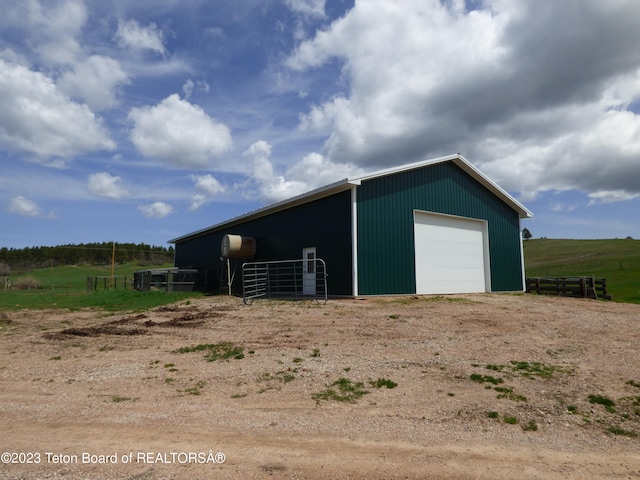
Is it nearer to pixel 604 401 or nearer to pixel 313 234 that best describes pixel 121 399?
pixel 604 401

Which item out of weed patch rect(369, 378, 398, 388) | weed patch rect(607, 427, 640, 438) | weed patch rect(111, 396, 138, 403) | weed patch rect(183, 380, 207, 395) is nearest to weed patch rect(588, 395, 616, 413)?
weed patch rect(607, 427, 640, 438)

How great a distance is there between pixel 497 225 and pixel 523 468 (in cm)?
1662

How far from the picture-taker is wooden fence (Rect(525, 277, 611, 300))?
17188 mm

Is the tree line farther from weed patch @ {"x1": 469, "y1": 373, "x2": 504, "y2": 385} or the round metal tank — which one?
weed patch @ {"x1": 469, "y1": 373, "x2": 504, "y2": 385}

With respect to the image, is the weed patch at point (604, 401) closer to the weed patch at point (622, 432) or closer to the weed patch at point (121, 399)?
the weed patch at point (622, 432)

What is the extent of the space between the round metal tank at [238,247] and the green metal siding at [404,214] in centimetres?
737

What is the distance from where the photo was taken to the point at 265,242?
19.5 meters

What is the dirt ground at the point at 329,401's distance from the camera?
11.4ft

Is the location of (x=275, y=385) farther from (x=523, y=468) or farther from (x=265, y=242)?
(x=265, y=242)

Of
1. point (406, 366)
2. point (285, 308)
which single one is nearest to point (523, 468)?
point (406, 366)

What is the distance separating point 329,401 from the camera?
4949 millimetres

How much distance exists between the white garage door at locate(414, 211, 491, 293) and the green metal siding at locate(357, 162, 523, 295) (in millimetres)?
315

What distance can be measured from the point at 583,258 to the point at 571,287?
4060 cm

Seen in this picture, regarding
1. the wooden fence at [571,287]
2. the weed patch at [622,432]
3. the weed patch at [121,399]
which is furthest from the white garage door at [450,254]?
the weed patch at [121,399]
